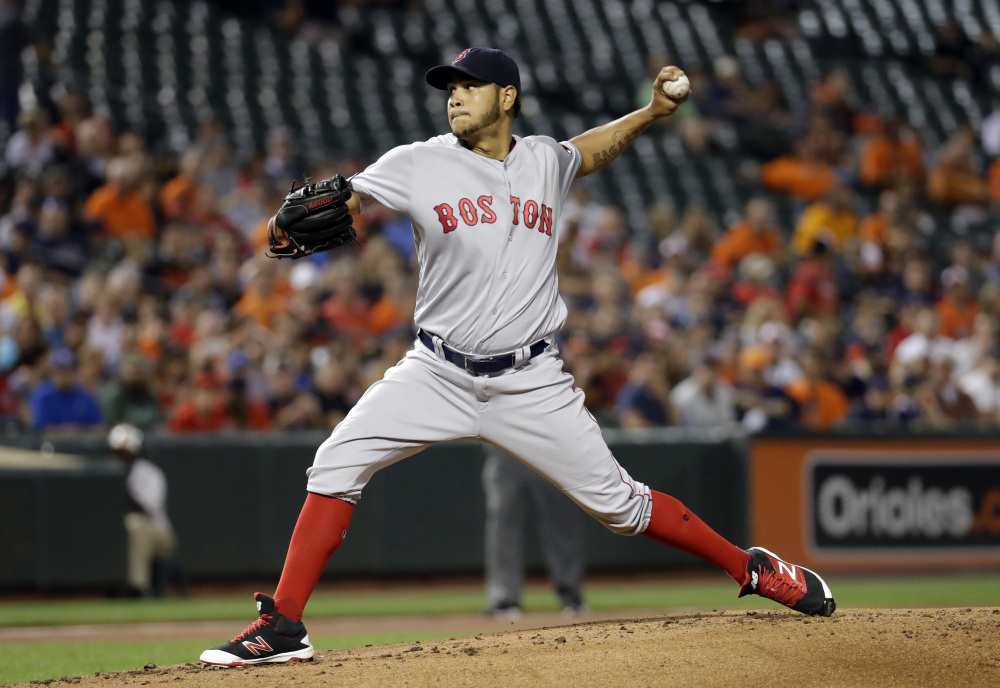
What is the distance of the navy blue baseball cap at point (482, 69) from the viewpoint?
429 cm

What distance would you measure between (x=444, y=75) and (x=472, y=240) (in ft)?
1.90

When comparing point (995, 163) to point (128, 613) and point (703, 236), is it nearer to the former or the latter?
point (703, 236)

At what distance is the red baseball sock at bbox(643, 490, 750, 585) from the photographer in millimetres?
4539

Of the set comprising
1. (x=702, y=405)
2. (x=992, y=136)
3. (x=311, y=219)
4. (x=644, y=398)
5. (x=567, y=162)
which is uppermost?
(x=992, y=136)

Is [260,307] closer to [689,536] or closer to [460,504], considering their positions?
[460,504]

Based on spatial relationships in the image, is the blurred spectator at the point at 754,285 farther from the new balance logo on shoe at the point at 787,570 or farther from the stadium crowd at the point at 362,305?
the new balance logo on shoe at the point at 787,570

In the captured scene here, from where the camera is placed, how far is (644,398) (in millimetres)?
10250

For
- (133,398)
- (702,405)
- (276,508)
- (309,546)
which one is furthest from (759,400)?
(309,546)

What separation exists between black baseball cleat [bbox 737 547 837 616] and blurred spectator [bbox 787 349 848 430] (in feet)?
19.5

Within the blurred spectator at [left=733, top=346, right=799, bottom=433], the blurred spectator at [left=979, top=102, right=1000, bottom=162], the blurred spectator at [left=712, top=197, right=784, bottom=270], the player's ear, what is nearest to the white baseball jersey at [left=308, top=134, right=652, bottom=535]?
the player's ear

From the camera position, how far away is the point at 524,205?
435cm

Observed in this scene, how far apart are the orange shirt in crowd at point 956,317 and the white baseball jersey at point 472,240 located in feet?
29.7

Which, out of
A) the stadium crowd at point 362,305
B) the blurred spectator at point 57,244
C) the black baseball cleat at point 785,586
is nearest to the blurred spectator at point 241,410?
the stadium crowd at point 362,305

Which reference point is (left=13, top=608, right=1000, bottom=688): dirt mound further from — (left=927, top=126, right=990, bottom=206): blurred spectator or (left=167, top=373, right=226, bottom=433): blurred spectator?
(left=927, top=126, right=990, bottom=206): blurred spectator
